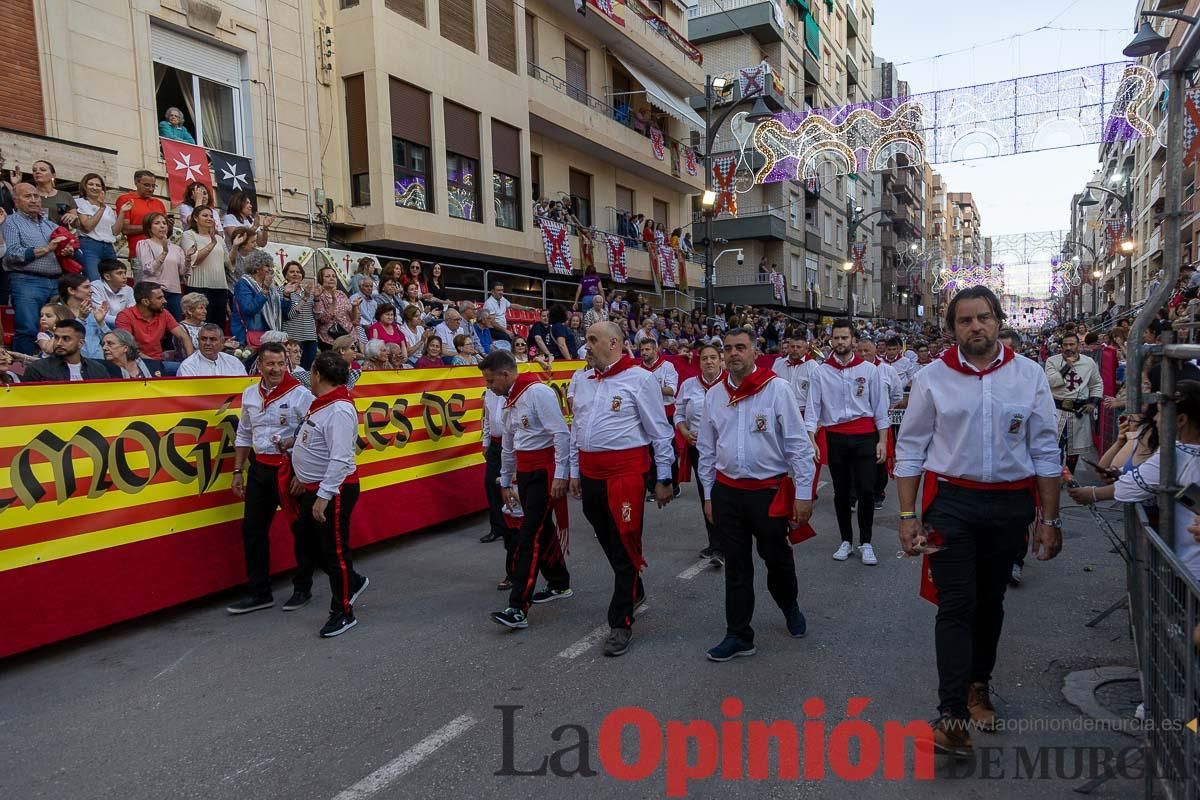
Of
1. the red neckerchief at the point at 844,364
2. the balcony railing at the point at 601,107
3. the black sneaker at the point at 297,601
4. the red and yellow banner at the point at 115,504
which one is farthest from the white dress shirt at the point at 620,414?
the balcony railing at the point at 601,107

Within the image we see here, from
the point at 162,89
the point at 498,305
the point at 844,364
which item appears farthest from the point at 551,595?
the point at 162,89

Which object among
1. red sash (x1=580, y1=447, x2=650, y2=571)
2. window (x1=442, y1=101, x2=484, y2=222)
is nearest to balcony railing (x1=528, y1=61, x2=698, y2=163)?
window (x1=442, y1=101, x2=484, y2=222)

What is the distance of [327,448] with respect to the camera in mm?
5086

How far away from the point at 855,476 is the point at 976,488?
3.36 metres

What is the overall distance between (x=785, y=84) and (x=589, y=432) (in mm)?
36121

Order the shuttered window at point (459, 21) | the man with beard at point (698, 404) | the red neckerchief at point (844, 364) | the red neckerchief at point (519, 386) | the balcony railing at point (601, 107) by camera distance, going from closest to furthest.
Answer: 1. the red neckerchief at point (519, 386)
2. the man with beard at point (698, 404)
3. the red neckerchief at point (844, 364)
4. the shuttered window at point (459, 21)
5. the balcony railing at point (601, 107)

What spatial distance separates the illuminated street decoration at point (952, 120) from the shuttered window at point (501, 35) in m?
6.31

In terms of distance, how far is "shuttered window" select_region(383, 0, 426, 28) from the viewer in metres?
14.8

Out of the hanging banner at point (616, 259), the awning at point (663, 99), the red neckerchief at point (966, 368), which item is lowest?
the red neckerchief at point (966, 368)

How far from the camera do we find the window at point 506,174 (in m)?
18.0

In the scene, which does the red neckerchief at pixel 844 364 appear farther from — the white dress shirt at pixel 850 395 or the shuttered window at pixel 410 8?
the shuttered window at pixel 410 8

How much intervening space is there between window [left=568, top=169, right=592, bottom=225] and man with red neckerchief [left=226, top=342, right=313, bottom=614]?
1717 centimetres

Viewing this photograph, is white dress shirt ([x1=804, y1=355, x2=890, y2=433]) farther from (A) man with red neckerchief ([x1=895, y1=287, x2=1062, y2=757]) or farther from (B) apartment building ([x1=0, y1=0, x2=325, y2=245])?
(B) apartment building ([x1=0, y1=0, x2=325, y2=245])

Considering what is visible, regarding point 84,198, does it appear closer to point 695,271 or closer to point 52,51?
point 52,51
